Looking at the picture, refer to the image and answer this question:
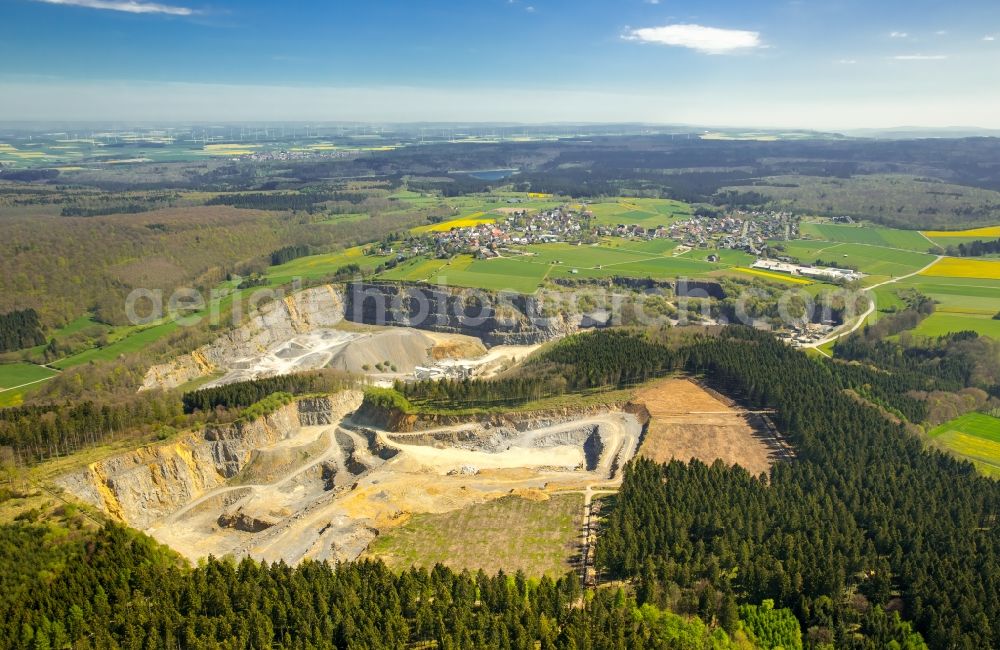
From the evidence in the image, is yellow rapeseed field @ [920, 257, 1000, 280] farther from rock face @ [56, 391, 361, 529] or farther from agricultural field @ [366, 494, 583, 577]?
rock face @ [56, 391, 361, 529]

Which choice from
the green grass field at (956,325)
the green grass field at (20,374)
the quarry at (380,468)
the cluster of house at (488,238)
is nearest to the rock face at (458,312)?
the cluster of house at (488,238)

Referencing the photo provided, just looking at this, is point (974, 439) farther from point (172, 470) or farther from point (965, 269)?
point (965, 269)

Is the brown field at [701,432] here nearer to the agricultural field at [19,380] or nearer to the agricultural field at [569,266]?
the agricultural field at [569,266]

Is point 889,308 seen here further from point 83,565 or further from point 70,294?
point 70,294

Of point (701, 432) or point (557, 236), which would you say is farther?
point (557, 236)

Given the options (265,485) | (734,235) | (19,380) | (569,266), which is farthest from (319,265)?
(734,235)

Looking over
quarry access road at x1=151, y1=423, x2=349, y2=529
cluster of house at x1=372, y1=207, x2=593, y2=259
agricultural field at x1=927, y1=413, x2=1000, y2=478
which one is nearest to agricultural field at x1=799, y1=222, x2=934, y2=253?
cluster of house at x1=372, y1=207, x2=593, y2=259

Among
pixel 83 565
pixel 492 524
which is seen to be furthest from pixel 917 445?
pixel 83 565
